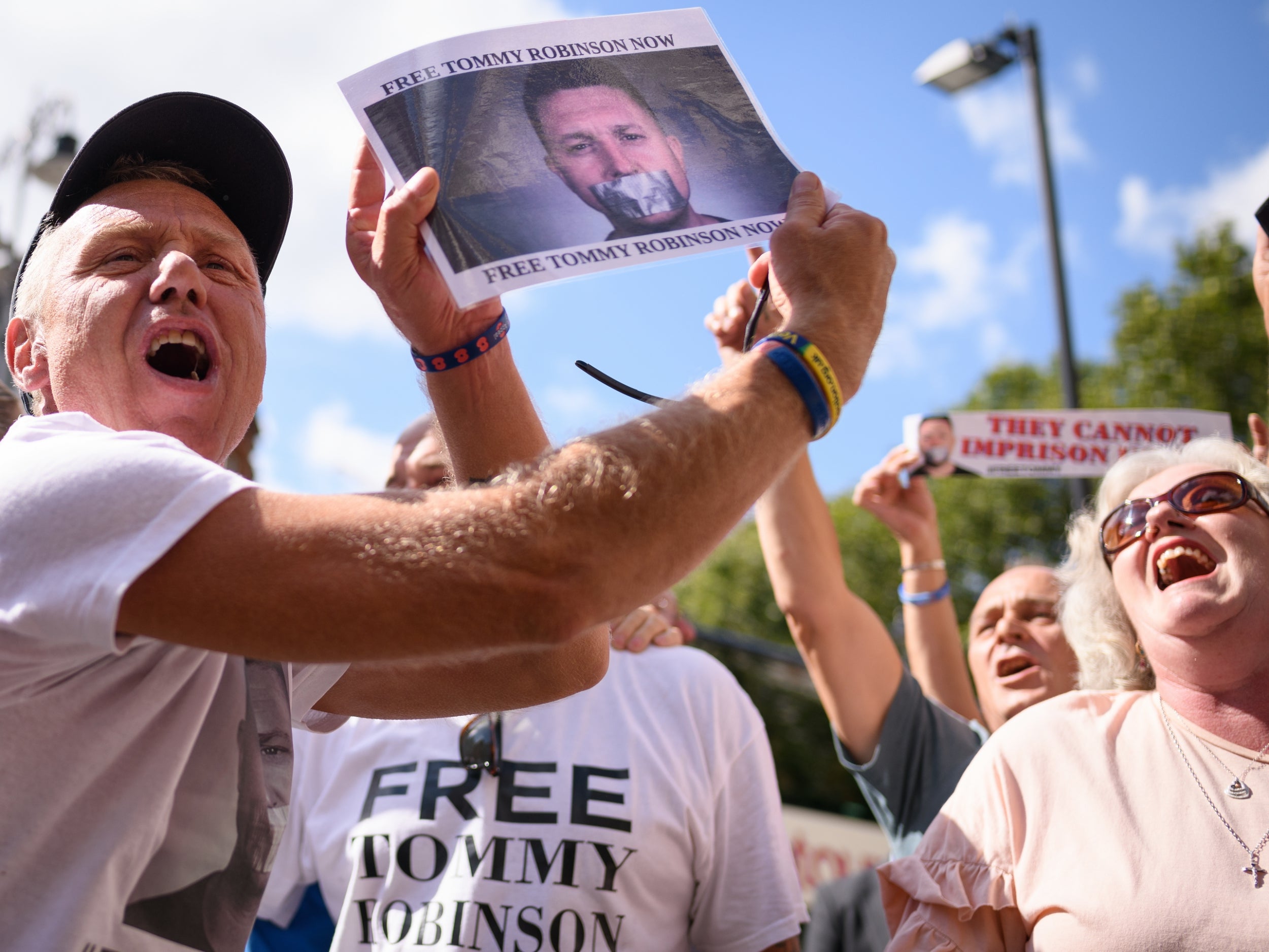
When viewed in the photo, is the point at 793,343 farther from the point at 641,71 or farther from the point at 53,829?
the point at 53,829

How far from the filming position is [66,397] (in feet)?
5.86

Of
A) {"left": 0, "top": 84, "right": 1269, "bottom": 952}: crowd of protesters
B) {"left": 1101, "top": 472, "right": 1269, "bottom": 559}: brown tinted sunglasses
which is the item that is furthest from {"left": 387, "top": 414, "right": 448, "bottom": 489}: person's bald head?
{"left": 1101, "top": 472, "right": 1269, "bottom": 559}: brown tinted sunglasses

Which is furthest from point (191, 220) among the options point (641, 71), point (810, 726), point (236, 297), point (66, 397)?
point (810, 726)

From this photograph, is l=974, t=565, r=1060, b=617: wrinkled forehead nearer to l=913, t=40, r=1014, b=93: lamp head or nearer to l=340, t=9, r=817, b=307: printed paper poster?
l=340, t=9, r=817, b=307: printed paper poster

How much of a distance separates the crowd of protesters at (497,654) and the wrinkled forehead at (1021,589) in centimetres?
2

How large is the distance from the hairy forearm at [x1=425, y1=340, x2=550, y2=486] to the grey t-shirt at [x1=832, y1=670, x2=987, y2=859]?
1616 mm

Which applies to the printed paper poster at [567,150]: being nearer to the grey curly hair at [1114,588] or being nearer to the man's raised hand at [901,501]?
the grey curly hair at [1114,588]

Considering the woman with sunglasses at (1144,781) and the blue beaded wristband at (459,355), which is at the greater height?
the blue beaded wristband at (459,355)

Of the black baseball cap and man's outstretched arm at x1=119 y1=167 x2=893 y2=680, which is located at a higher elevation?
the black baseball cap

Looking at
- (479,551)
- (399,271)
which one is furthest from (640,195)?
(479,551)

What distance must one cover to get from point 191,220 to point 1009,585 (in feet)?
9.32

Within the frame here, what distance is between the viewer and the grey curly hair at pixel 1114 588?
109 inches

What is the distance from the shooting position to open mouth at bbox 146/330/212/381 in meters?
1.85

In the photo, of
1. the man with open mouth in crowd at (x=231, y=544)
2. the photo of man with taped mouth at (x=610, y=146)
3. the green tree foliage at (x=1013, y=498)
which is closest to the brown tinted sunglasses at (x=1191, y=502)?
the man with open mouth in crowd at (x=231, y=544)
